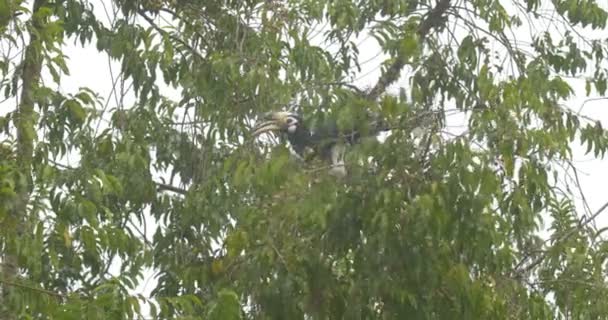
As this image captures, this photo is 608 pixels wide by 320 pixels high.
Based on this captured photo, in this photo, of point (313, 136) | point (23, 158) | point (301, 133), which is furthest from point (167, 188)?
point (23, 158)

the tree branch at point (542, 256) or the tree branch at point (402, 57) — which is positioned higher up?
the tree branch at point (402, 57)

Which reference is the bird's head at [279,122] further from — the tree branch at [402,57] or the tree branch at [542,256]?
the tree branch at [542,256]

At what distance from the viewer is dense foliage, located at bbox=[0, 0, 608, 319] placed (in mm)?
3988

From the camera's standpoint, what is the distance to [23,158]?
4164 millimetres

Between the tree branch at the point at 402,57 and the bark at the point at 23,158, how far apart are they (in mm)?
1099

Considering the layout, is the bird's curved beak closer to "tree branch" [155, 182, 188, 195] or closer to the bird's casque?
the bird's casque

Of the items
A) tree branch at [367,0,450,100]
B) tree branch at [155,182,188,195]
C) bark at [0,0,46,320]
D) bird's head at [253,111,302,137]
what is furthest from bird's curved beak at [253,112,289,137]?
bark at [0,0,46,320]

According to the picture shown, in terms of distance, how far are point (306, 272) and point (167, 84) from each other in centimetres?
186

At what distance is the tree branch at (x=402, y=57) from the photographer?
4.67 meters

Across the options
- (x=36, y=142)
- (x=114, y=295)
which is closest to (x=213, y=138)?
(x=36, y=142)

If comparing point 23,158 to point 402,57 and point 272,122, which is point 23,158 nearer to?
point 402,57

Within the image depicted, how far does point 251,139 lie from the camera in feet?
15.9

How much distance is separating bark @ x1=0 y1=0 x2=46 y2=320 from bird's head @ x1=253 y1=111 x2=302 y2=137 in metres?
1.00

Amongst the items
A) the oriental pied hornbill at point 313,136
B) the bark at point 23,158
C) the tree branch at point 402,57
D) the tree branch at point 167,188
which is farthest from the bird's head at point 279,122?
the bark at point 23,158
